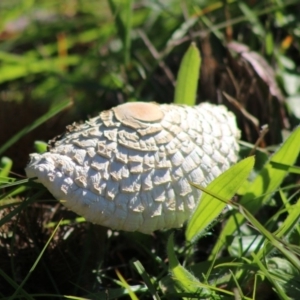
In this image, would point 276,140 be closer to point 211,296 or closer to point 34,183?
point 211,296

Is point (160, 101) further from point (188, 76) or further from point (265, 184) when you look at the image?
point (265, 184)

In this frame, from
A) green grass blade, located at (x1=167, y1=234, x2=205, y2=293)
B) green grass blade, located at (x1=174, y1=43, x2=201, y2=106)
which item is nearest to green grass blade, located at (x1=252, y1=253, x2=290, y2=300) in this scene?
green grass blade, located at (x1=167, y1=234, x2=205, y2=293)

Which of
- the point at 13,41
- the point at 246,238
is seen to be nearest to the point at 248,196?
the point at 246,238

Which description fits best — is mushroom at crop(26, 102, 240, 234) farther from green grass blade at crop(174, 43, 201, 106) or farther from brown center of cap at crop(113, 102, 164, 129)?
green grass blade at crop(174, 43, 201, 106)

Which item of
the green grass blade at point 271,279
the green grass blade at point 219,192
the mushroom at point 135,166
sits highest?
the mushroom at point 135,166

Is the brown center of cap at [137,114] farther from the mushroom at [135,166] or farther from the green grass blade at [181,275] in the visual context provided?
the green grass blade at [181,275]

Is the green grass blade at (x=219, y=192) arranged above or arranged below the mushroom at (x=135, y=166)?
below

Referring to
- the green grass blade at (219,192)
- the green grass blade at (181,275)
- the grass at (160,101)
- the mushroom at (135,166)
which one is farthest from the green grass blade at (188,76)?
the green grass blade at (181,275)
